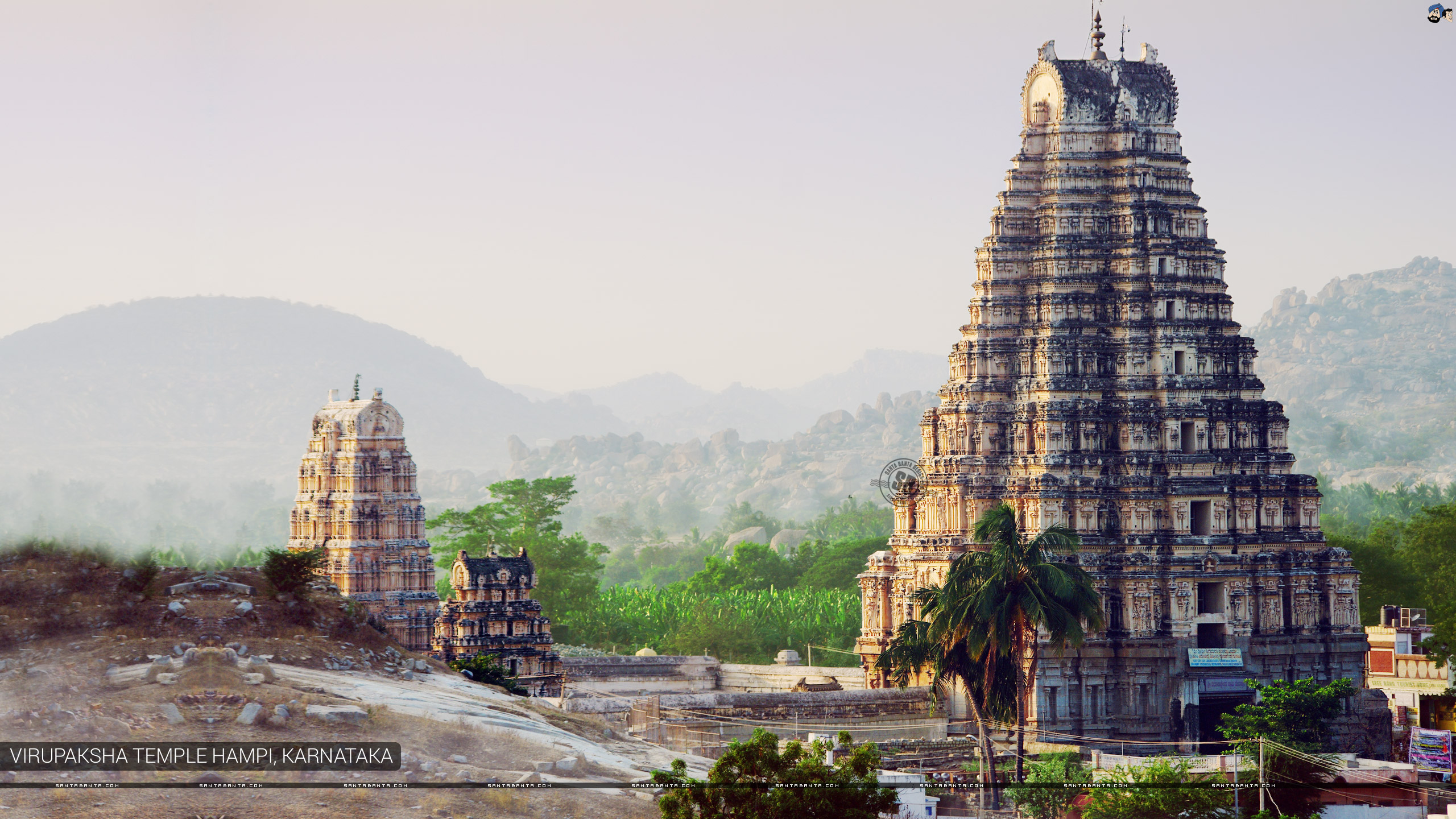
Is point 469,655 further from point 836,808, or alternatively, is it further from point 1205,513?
point 836,808

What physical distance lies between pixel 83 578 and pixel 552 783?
10.2m

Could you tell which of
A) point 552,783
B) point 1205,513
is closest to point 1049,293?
point 1205,513

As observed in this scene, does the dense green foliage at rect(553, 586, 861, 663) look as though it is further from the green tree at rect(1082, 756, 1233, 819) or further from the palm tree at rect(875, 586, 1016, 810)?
the green tree at rect(1082, 756, 1233, 819)

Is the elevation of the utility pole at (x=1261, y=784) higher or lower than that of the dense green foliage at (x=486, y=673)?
lower

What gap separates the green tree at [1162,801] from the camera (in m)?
42.8

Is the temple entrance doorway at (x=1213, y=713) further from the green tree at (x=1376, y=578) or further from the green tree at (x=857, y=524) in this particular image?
the green tree at (x=857, y=524)

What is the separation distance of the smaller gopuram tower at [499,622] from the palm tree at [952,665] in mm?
12973

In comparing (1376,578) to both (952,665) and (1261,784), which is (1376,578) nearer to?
(952,665)

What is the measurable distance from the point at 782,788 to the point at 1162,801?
1397 centimetres

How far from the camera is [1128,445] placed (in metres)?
61.1

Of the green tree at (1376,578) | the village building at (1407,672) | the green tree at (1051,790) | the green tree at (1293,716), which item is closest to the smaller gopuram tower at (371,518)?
the green tree at (1051,790)
